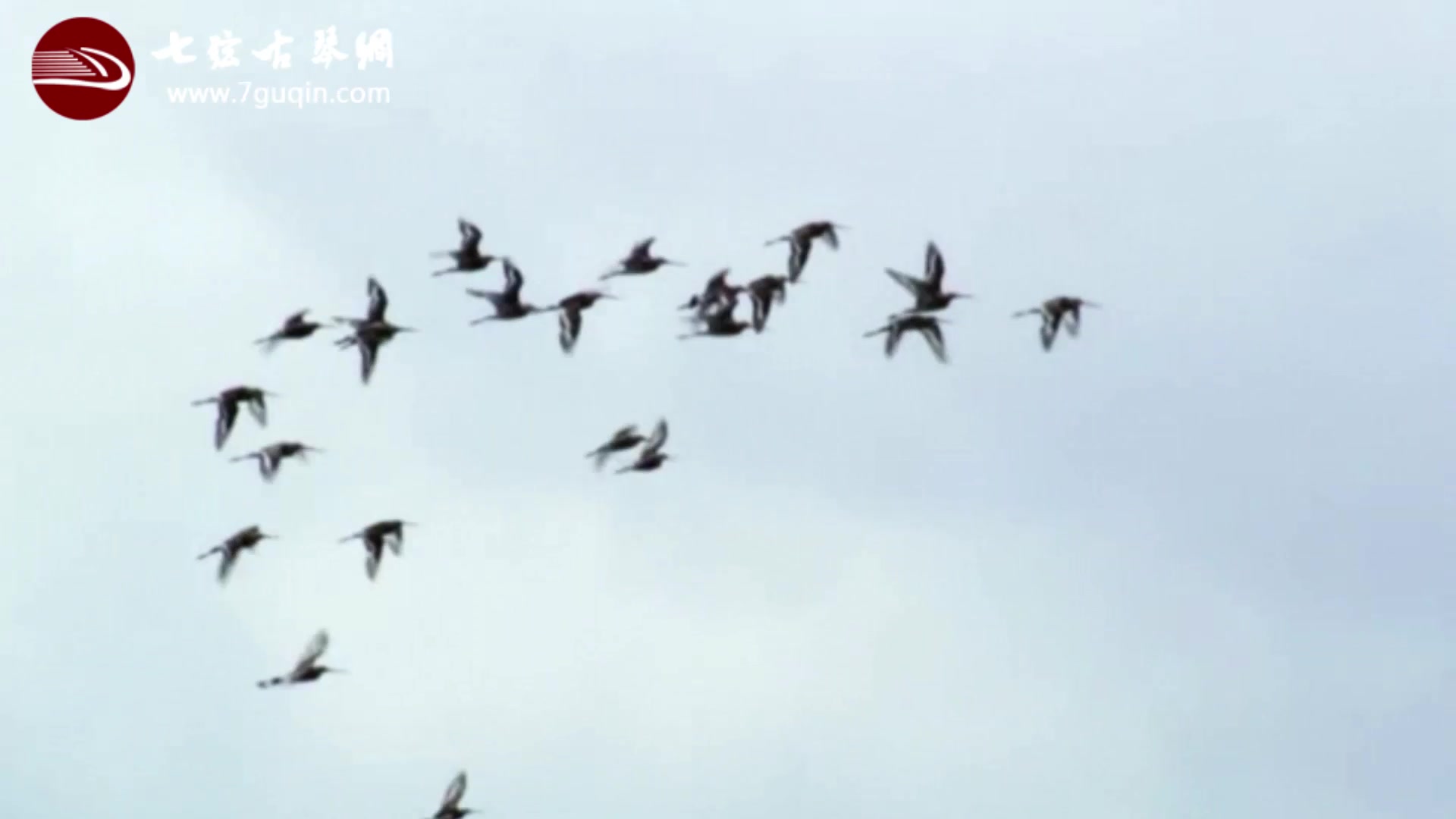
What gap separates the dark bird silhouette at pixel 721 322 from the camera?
84625mm

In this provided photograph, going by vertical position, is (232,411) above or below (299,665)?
above

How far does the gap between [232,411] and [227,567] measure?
3.64 metres

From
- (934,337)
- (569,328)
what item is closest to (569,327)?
(569,328)

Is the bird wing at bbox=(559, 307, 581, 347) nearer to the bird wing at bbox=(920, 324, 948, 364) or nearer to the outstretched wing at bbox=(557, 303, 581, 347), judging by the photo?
the outstretched wing at bbox=(557, 303, 581, 347)

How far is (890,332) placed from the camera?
Result: 8344 cm

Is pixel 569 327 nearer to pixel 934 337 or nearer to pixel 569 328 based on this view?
pixel 569 328

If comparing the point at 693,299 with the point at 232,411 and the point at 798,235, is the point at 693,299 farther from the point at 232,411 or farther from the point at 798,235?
the point at 232,411

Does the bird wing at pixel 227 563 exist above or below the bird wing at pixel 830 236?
below

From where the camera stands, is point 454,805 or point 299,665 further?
point 454,805

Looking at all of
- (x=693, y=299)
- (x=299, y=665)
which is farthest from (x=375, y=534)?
(x=693, y=299)

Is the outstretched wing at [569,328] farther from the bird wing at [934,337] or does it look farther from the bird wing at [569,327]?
the bird wing at [934,337]

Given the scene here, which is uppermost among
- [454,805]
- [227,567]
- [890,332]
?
[890,332]

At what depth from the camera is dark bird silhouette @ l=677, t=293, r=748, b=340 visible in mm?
84625

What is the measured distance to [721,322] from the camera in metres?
84.8
